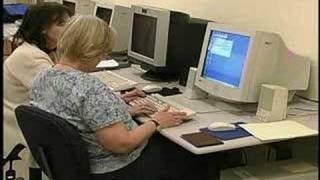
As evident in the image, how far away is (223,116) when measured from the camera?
2.23m

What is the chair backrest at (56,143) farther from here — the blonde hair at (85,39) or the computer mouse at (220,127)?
the computer mouse at (220,127)

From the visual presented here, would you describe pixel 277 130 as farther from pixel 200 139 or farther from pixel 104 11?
pixel 104 11

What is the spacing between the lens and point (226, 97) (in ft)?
7.46

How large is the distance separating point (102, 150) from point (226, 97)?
0.65m

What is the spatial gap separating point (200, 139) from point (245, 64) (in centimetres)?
46

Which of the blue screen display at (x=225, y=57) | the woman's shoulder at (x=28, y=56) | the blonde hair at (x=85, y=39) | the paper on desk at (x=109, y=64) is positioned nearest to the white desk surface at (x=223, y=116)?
the blue screen display at (x=225, y=57)

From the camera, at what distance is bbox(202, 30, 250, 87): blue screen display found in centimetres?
222

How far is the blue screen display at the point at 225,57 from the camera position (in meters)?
2.22

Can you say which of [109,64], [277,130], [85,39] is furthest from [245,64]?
[109,64]

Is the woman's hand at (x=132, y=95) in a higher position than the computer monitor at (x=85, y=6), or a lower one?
lower

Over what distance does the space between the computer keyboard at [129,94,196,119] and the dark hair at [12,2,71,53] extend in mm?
567

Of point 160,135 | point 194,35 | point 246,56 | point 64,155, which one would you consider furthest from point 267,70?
point 64,155

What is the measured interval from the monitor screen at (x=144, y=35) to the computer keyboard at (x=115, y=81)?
21 centimetres

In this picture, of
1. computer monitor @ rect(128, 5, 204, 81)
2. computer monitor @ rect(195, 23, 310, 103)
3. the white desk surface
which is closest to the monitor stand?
computer monitor @ rect(128, 5, 204, 81)
